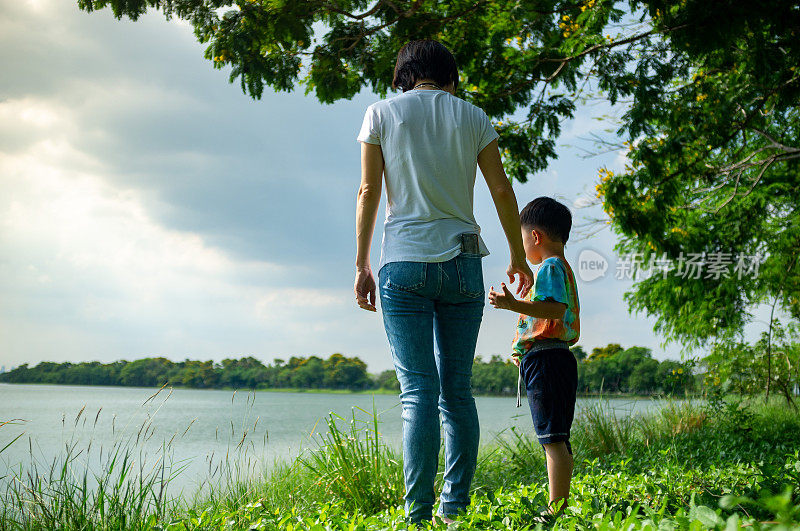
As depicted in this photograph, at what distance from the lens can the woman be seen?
200 cm

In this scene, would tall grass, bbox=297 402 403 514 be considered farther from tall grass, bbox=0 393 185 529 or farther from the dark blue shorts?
the dark blue shorts

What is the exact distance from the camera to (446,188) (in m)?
2.13

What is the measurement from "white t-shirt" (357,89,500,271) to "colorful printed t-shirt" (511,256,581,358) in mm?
311

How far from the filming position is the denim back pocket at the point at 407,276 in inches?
78.7

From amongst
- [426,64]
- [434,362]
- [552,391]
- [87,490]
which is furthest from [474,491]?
[426,64]

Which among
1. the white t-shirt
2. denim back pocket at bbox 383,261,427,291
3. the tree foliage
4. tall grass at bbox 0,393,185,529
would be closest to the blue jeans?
denim back pocket at bbox 383,261,427,291

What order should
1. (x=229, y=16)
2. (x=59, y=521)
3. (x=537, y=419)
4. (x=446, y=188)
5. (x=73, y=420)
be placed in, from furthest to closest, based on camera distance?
1. (x=229, y=16)
2. (x=73, y=420)
3. (x=59, y=521)
4. (x=537, y=419)
5. (x=446, y=188)

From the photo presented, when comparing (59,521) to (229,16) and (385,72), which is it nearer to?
(229,16)

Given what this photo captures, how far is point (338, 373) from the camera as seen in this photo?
1033cm

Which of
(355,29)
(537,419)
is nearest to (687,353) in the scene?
(355,29)

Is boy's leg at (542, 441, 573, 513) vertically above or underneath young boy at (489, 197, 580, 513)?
underneath

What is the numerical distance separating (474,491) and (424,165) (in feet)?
5.31

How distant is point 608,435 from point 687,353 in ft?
23.4

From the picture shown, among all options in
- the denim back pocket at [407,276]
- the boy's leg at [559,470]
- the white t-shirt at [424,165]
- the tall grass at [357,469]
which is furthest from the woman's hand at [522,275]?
the tall grass at [357,469]
